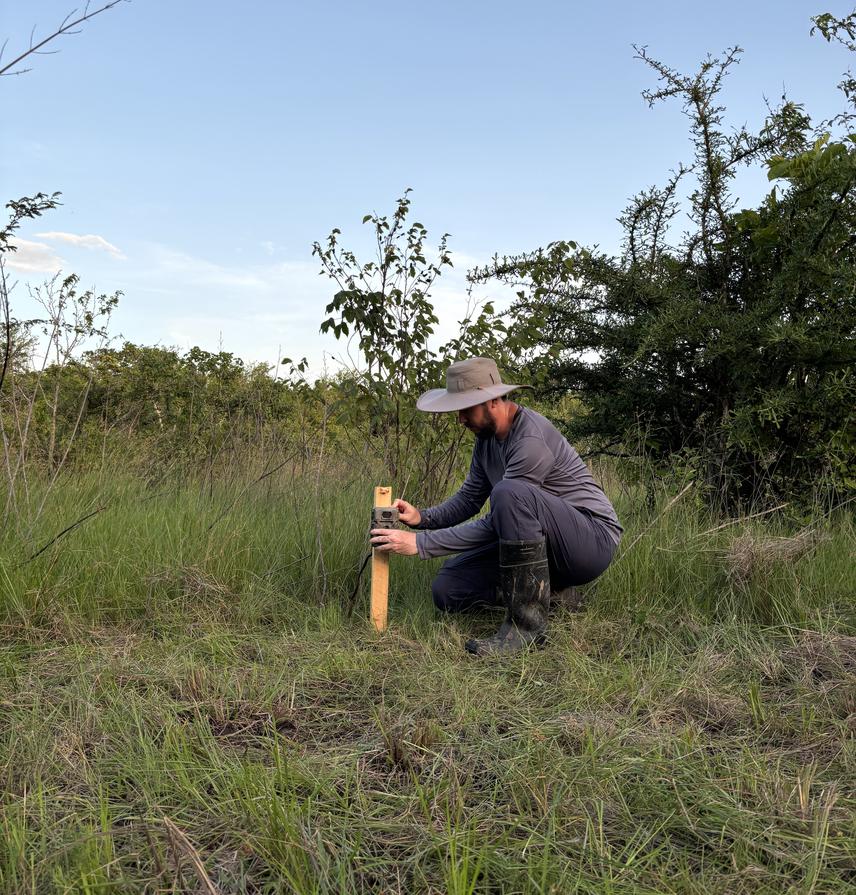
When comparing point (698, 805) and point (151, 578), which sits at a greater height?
point (151, 578)

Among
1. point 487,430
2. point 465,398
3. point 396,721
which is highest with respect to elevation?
point 465,398

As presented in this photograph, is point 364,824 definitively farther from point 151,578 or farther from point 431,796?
point 151,578

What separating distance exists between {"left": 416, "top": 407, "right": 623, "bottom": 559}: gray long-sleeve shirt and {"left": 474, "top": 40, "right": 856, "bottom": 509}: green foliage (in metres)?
1.07

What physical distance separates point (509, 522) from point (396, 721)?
48.5 inches

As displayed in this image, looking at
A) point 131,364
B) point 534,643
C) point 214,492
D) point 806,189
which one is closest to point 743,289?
point 806,189

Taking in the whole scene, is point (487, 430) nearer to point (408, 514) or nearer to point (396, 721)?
point (408, 514)

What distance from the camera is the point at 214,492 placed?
16.9 feet

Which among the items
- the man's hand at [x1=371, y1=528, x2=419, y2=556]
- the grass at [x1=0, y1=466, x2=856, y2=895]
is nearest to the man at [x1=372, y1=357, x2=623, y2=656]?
the man's hand at [x1=371, y1=528, x2=419, y2=556]

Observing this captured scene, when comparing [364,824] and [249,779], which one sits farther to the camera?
[249,779]

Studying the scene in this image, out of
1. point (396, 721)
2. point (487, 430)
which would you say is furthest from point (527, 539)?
point (396, 721)

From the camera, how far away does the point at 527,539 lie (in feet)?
12.0

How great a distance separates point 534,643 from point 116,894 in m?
2.20

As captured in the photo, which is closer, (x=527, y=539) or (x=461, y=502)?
(x=527, y=539)

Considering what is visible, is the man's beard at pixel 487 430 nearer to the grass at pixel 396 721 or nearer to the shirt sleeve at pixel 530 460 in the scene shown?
the shirt sleeve at pixel 530 460
